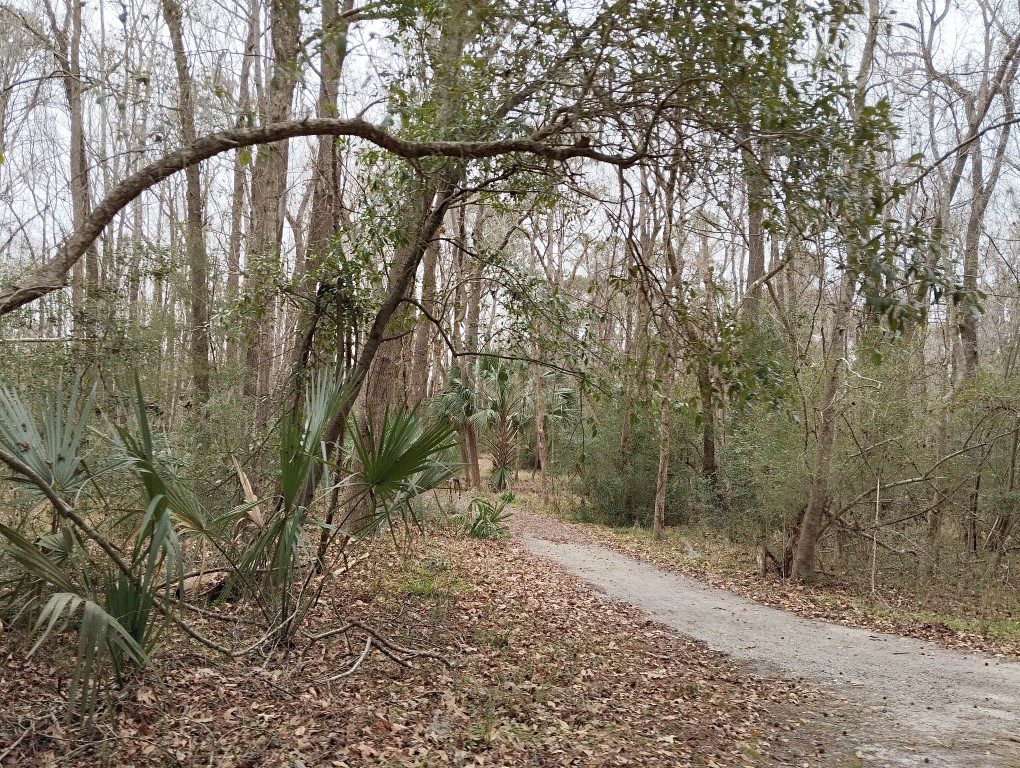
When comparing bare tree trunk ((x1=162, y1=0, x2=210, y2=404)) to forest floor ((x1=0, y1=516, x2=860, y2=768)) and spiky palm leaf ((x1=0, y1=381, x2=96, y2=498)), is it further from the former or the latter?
spiky palm leaf ((x1=0, y1=381, x2=96, y2=498))

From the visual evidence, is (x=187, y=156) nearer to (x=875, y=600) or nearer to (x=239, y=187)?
(x=875, y=600)

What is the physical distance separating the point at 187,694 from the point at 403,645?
2.09 metres

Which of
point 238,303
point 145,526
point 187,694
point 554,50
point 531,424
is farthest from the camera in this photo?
point 531,424

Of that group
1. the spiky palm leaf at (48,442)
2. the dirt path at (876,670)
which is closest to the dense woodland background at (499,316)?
the spiky palm leaf at (48,442)

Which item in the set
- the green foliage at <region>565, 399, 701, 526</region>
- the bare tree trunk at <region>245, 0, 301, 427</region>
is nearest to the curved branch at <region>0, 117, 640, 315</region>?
the bare tree trunk at <region>245, 0, 301, 427</region>

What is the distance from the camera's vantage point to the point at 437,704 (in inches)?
207

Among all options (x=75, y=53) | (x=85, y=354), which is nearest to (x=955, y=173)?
(x=85, y=354)

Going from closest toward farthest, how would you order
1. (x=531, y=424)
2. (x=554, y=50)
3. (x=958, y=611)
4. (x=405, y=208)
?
(x=554, y=50)
(x=405, y=208)
(x=958, y=611)
(x=531, y=424)

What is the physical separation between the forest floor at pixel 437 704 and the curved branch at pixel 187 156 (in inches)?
71.5

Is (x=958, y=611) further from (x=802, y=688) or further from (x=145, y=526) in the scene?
(x=145, y=526)

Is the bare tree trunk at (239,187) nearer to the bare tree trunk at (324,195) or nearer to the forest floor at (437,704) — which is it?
the bare tree trunk at (324,195)

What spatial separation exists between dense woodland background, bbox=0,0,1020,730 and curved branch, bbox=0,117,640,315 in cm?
2

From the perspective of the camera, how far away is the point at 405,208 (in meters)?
7.30

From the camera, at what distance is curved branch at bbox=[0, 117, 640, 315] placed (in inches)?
133
